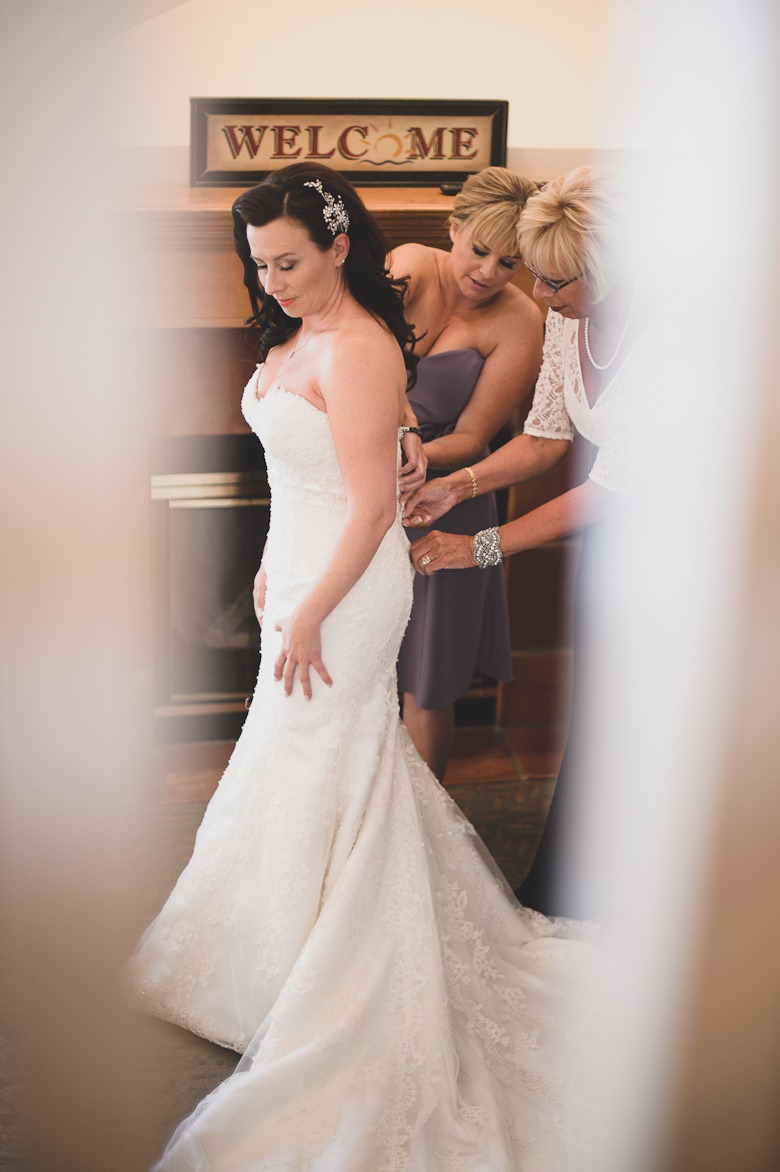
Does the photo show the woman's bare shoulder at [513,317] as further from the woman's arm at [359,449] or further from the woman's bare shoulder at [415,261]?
the woman's arm at [359,449]

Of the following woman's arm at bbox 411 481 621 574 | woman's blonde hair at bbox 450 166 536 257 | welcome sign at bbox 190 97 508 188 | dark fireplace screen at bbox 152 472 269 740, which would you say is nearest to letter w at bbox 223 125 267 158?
welcome sign at bbox 190 97 508 188

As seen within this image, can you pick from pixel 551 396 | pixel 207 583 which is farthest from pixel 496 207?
pixel 207 583

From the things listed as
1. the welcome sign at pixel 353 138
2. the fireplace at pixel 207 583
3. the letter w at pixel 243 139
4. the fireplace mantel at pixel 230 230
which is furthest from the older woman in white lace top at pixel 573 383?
the fireplace at pixel 207 583

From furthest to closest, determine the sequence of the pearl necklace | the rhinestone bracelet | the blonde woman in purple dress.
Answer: the blonde woman in purple dress → the rhinestone bracelet → the pearl necklace

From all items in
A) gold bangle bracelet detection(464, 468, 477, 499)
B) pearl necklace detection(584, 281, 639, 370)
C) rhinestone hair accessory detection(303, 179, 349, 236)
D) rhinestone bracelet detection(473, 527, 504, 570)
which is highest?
rhinestone hair accessory detection(303, 179, 349, 236)

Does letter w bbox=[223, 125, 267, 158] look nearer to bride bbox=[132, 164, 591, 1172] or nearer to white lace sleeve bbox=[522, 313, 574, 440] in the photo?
bride bbox=[132, 164, 591, 1172]

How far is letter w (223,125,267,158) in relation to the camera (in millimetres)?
2061

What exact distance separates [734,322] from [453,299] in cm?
166

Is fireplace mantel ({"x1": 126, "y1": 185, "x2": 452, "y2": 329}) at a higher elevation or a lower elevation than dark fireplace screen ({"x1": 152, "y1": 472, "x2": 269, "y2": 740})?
higher

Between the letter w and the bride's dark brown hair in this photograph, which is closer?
the bride's dark brown hair

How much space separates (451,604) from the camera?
2041 mm

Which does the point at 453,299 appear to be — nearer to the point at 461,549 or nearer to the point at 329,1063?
the point at 461,549

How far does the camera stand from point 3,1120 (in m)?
0.90

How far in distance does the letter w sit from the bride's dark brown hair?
2.03 ft
